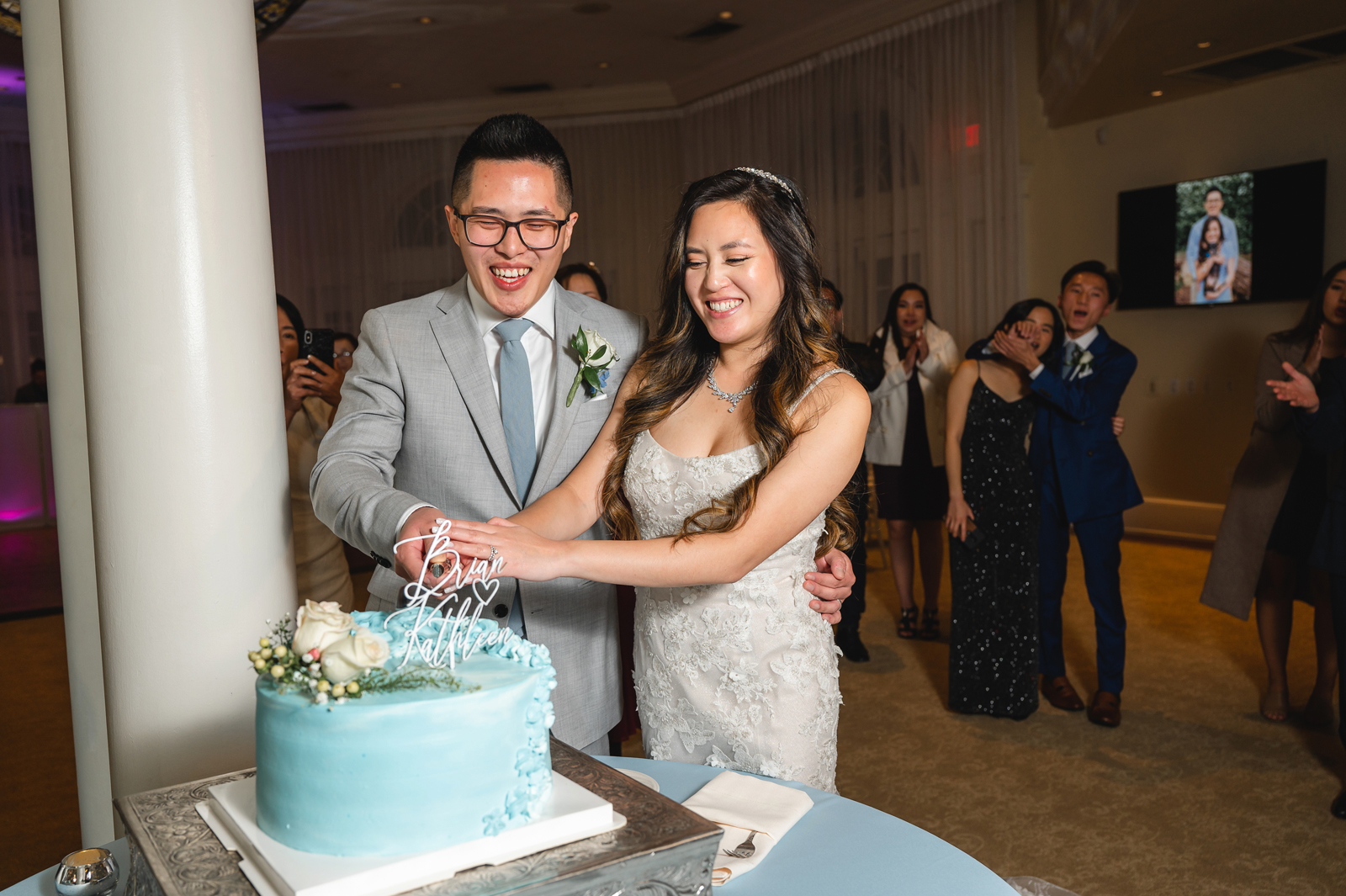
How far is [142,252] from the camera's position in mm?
1466

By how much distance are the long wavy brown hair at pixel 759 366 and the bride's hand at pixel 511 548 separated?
1.23ft

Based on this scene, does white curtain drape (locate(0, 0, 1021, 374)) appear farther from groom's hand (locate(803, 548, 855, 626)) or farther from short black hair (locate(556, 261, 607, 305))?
groom's hand (locate(803, 548, 855, 626))

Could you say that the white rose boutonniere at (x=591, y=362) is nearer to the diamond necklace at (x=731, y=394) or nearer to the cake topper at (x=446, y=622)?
the diamond necklace at (x=731, y=394)

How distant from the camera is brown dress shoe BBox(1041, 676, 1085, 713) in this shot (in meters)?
4.13

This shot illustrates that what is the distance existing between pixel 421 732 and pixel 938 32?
24.5ft

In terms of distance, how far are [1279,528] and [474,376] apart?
3.50 m

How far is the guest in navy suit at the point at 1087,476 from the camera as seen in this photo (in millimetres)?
3951

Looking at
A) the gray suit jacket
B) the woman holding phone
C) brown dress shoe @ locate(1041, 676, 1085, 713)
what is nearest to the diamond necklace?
the gray suit jacket

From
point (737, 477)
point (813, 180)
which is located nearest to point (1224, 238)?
point (813, 180)

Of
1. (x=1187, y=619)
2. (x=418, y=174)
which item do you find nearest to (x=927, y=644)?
(x=1187, y=619)

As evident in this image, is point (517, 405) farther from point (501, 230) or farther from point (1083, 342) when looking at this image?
point (1083, 342)

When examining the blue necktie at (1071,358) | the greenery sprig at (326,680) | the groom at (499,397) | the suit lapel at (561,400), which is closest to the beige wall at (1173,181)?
the blue necktie at (1071,358)

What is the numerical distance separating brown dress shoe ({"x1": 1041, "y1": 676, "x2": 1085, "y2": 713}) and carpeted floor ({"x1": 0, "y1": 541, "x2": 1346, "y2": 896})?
0.04 m

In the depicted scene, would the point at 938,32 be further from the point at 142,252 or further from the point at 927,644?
the point at 142,252
